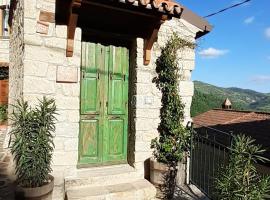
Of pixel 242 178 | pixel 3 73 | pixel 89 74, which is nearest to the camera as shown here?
pixel 242 178

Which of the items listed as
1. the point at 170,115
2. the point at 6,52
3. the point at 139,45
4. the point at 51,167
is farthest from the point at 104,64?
the point at 6,52

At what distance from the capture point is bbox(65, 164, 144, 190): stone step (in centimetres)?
466

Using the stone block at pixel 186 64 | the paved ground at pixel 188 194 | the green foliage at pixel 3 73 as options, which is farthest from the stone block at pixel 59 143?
the green foliage at pixel 3 73

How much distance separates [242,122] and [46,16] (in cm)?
1447

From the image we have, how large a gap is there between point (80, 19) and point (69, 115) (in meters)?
1.64

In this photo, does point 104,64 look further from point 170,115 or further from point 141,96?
point 170,115

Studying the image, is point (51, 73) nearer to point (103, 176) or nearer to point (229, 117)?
point (103, 176)

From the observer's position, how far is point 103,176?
4824 millimetres

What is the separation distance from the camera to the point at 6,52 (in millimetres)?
14859

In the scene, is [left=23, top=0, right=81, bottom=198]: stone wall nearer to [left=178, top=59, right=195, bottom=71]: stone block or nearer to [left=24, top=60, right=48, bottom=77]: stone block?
[left=24, top=60, right=48, bottom=77]: stone block

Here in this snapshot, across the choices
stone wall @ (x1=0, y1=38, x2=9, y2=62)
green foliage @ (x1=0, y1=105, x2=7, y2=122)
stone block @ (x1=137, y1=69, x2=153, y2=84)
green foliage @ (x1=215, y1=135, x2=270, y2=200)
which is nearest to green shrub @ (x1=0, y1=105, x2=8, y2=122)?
green foliage @ (x1=0, y1=105, x2=7, y2=122)

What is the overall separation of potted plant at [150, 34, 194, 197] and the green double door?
66 cm

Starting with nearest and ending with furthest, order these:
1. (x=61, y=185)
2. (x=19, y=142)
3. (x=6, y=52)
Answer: (x=19, y=142)
(x=61, y=185)
(x=6, y=52)

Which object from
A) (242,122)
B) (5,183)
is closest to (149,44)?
(5,183)
